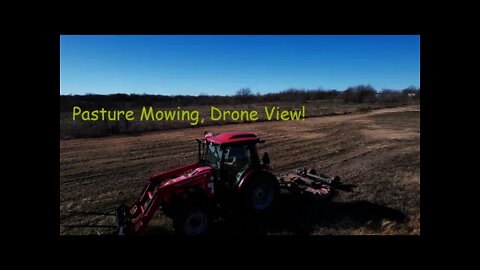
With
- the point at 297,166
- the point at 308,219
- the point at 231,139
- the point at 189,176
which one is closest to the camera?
the point at 189,176

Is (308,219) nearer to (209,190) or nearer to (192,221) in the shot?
(209,190)

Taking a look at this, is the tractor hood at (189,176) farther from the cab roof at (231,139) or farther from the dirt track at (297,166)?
the dirt track at (297,166)

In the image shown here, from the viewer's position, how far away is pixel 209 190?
570cm

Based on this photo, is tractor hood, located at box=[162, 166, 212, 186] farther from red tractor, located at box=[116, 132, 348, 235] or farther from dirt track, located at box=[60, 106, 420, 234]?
dirt track, located at box=[60, 106, 420, 234]

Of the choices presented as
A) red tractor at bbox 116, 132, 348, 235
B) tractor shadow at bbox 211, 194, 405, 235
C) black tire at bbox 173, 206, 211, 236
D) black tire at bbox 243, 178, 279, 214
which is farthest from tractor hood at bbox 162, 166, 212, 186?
tractor shadow at bbox 211, 194, 405, 235

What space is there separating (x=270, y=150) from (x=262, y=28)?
9717 mm

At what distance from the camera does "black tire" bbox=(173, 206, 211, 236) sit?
5.09 meters

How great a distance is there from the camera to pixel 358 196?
7.47 m

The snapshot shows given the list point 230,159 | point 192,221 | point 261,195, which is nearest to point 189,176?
point 192,221

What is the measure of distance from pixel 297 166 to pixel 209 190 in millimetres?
5588
